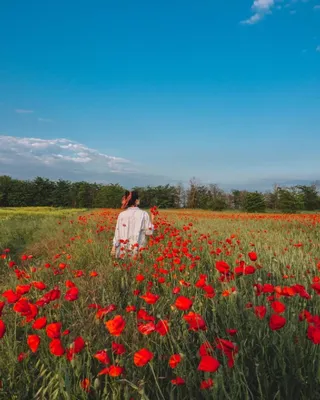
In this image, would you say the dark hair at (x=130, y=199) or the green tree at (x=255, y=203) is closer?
the dark hair at (x=130, y=199)

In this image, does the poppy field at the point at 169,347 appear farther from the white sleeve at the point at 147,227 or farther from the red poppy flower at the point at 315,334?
the white sleeve at the point at 147,227

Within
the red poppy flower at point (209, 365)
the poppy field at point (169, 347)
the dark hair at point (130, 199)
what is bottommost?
the poppy field at point (169, 347)

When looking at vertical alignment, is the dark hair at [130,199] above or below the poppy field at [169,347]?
above

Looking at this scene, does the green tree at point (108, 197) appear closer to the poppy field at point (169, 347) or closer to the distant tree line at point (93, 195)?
the distant tree line at point (93, 195)

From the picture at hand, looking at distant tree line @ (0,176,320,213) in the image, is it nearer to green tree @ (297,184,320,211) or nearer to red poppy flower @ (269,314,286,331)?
green tree @ (297,184,320,211)

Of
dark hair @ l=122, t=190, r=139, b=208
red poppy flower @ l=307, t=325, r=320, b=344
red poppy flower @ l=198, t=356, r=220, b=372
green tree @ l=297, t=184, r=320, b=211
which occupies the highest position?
green tree @ l=297, t=184, r=320, b=211

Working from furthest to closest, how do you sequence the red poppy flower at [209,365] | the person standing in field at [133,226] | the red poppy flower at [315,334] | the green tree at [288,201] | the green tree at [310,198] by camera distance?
the green tree at [310,198] → the green tree at [288,201] → the person standing in field at [133,226] → the red poppy flower at [315,334] → the red poppy flower at [209,365]

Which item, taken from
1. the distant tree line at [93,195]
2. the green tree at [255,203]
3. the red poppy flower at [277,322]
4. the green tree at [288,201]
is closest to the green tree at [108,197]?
the distant tree line at [93,195]

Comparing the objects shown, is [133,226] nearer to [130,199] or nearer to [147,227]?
[147,227]

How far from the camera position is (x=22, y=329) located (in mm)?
2516

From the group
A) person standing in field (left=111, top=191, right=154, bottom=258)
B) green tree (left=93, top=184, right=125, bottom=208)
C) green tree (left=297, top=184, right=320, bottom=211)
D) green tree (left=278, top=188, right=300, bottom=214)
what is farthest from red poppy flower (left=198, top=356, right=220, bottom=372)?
green tree (left=93, top=184, right=125, bottom=208)

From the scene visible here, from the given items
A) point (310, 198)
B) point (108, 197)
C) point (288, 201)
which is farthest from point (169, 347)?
point (108, 197)

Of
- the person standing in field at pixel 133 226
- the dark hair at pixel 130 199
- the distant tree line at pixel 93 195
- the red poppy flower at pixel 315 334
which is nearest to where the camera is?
the red poppy flower at pixel 315 334

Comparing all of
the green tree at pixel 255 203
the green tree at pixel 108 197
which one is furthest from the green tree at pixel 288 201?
the green tree at pixel 108 197
